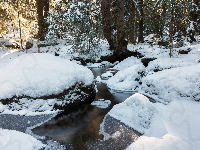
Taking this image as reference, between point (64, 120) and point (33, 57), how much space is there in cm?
293

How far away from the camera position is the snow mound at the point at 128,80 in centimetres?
973

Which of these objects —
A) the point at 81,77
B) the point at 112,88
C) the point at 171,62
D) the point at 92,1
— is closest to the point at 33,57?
the point at 81,77

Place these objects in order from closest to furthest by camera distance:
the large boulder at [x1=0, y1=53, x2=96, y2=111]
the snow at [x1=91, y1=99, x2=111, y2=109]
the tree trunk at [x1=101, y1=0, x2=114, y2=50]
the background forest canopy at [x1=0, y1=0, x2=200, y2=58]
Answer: the large boulder at [x1=0, y1=53, x2=96, y2=111]
the snow at [x1=91, y1=99, x2=111, y2=109]
the background forest canopy at [x1=0, y1=0, x2=200, y2=58]
the tree trunk at [x1=101, y1=0, x2=114, y2=50]

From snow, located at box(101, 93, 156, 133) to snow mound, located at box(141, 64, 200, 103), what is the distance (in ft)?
5.00

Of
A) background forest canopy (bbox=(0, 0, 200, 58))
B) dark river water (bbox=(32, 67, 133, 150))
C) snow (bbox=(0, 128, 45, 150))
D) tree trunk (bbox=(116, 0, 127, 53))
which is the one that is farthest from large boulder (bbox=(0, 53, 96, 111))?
tree trunk (bbox=(116, 0, 127, 53))

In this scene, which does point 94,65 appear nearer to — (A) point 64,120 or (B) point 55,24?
(B) point 55,24

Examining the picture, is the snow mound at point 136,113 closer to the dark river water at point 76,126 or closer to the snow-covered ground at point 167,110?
the snow-covered ground at point 167,110

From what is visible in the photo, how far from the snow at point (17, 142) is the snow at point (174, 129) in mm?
2145

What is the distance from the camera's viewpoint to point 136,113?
6.54m

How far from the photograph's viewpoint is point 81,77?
8.30 m

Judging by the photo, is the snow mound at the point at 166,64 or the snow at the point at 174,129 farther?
the snow mound at the point at 166,64

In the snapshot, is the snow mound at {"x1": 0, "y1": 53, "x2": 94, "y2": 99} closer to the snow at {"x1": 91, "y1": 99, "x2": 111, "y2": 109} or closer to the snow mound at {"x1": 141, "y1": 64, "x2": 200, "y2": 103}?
the snow at {"x1": 91, "y1": 99, "x2": 111, "y2": 109}

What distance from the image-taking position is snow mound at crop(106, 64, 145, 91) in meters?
9.73

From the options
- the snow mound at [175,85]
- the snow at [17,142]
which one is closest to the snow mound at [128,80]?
the snow mound at [175,85]
